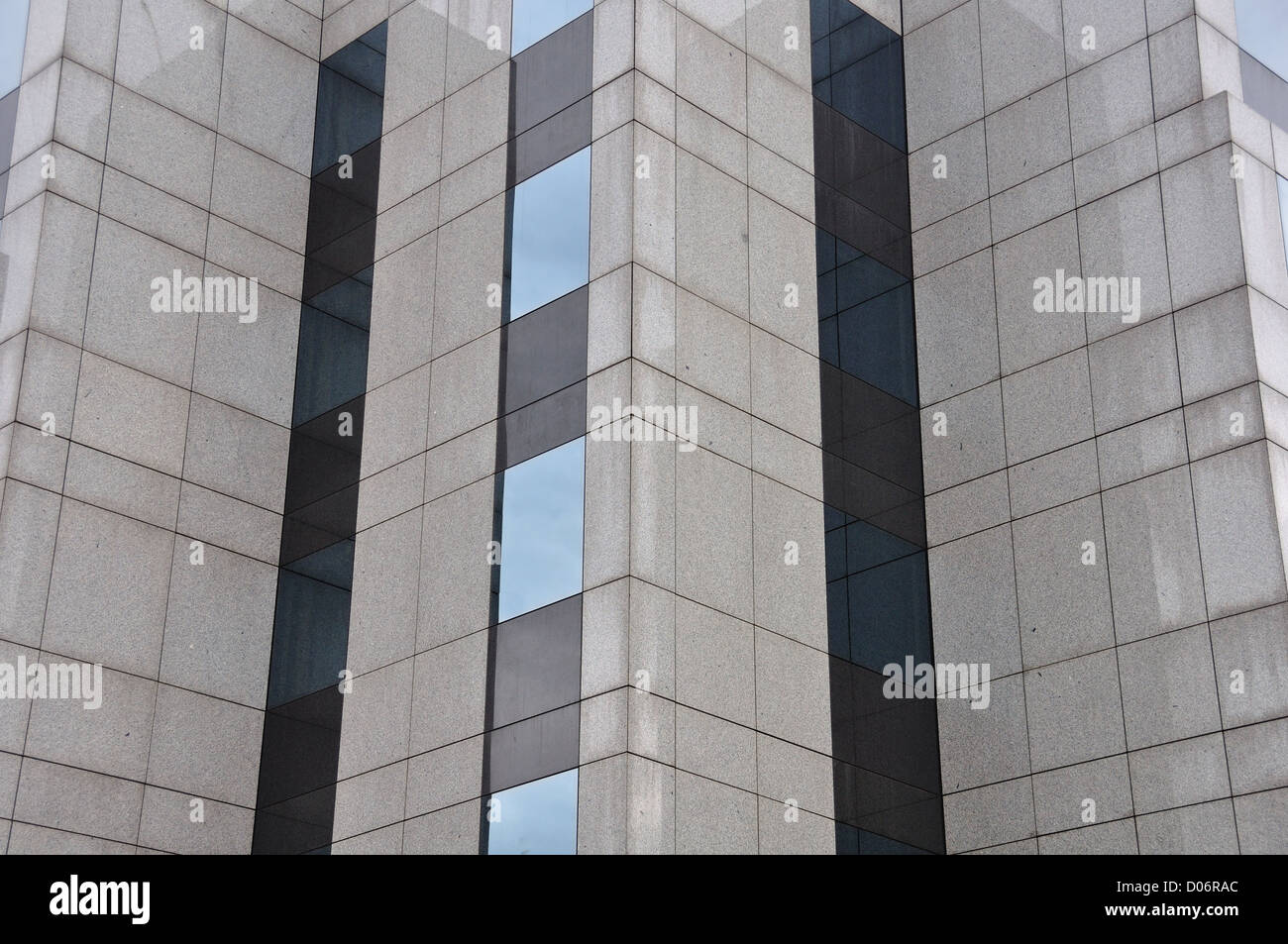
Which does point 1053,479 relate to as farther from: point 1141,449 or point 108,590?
point 108,590

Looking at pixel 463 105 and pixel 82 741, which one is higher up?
pixel 463 105

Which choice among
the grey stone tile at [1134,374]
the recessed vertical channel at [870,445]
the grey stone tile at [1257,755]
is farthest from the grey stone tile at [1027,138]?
the grey stone tile at [1257,755]

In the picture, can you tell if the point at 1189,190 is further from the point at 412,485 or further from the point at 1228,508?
the point at 412,485

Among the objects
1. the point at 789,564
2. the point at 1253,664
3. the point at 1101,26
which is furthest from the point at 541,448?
the point at 1101,26

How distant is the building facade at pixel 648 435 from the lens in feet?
80.7

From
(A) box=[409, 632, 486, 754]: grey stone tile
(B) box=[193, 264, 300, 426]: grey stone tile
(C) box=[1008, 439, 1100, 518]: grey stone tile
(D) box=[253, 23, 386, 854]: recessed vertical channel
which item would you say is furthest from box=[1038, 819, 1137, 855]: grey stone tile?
(B) box=[193, 264, 300, 426]: grey stone tile

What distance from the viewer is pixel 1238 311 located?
2614 centimetres

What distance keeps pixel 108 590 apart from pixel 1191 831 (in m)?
17.4

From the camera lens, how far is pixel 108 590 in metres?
27.1

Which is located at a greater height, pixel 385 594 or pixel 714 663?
pixel 385 594

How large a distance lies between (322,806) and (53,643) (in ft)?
16.4

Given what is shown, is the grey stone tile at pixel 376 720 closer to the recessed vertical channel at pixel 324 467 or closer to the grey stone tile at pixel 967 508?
the recessed vertical channel at pixel 324 467
